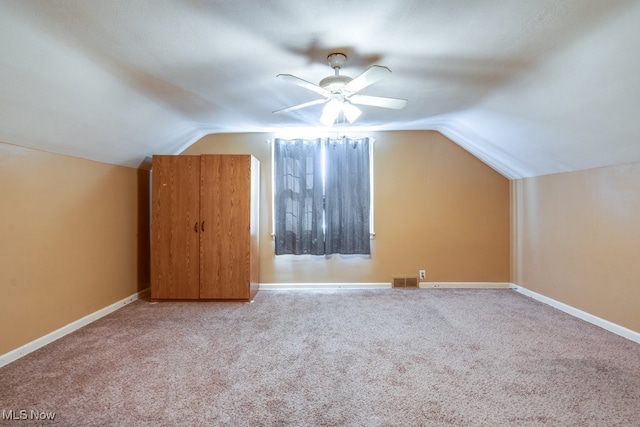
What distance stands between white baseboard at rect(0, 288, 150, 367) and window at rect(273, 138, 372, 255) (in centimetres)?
194

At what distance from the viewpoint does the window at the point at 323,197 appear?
4.02 metres

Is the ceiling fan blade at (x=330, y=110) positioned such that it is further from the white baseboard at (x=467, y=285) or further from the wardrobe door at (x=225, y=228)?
the white baseboard at (x=467, y=285)

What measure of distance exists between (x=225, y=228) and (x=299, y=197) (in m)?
1.08

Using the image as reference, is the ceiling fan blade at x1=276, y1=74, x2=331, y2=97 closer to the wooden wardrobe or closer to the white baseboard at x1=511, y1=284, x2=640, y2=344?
the wooden wardrobe

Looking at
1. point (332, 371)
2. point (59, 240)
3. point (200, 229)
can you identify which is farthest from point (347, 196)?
point (59, 240)

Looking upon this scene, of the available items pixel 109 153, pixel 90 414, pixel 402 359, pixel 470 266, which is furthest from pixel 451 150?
pixel 90 414

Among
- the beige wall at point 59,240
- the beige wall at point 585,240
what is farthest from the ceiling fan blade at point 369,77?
the beige wall at point 59,240

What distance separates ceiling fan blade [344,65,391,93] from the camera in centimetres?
176

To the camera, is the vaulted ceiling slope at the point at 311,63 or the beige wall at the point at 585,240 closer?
the vaulted ceiling slope at the point at 311,63

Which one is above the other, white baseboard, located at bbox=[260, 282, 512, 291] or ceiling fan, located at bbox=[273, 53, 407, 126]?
ceiling fan, located at bbox=[273, 53, 407, 126]

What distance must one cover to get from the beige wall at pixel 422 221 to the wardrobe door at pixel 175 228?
0.95 meters

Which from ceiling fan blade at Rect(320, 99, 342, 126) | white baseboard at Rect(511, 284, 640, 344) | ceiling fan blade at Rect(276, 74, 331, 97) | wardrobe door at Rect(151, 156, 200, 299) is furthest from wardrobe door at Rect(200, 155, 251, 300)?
white baseboard at Rect(511, 284, 640, 344)

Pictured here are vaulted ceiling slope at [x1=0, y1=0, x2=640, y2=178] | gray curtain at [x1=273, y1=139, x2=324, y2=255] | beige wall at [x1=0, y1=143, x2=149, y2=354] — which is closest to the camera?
vaulted ceiling slope at [x1=0, y1=0, x2=640, y2=178]

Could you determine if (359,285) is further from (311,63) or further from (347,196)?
(311,63)
